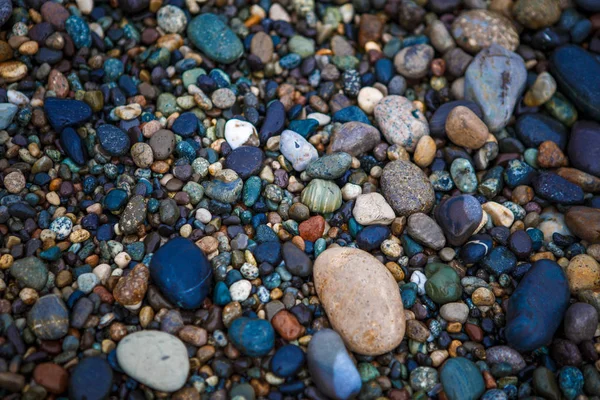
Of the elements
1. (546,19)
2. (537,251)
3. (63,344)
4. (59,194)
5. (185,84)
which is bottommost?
(63,344)

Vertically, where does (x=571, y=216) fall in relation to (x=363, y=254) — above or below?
above

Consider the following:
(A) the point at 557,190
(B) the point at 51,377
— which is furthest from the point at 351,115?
(B) the point at 51,377

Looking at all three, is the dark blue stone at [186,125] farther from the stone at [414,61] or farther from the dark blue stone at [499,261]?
the dark blue stone at [499,261]

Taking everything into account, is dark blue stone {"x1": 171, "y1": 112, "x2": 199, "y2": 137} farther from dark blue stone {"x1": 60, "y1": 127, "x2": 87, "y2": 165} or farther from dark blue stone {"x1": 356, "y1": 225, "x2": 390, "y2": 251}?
dark blue stone {"x1": 356, "y1": 225, "x2": 390, "y2": 251}

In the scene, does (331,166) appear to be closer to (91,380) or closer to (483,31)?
(483,31)

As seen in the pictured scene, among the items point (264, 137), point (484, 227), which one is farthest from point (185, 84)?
point (484, 227)

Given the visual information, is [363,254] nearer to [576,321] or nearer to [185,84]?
[576,321]

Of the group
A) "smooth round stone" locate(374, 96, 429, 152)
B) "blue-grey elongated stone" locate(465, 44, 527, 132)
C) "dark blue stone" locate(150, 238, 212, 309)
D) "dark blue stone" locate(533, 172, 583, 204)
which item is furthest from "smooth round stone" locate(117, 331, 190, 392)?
"blue-grey elongated stone" locate(465, 44, 527, 132)
